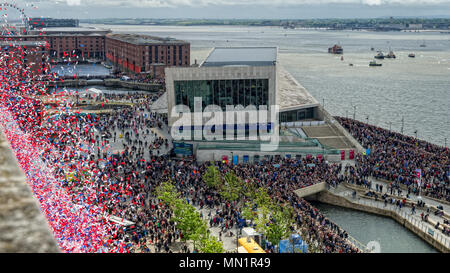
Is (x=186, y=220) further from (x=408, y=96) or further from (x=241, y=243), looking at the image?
(x=408, y=96)

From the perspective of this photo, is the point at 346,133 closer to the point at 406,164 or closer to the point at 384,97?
the point at 406,164

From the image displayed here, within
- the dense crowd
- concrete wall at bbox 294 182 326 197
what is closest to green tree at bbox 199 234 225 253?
concrete wall at bbox 294 182 326 197

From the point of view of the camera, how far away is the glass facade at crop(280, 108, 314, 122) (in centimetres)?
3472

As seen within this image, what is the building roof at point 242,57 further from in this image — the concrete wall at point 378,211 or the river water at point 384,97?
A: the concrete wall at point 378,211

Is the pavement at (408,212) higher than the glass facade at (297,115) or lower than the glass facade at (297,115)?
lower

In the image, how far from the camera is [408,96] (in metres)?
56.8

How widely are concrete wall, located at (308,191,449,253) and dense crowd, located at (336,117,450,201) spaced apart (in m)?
1.53

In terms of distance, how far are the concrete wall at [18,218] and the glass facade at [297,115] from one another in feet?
109

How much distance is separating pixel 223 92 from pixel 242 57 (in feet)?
30.3

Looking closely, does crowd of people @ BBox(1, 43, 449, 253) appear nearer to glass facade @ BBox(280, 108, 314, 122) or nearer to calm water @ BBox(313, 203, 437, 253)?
calm water @ BBox(313, 203, 437, 253)

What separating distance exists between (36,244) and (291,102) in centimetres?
3514

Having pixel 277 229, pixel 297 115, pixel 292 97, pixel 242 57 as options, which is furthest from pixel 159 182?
pixel 292 97

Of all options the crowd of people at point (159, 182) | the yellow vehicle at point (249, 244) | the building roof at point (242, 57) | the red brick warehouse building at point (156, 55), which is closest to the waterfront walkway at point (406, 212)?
the crowd of people at point (159, 182)

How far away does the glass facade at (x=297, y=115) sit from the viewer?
34.7 meters
